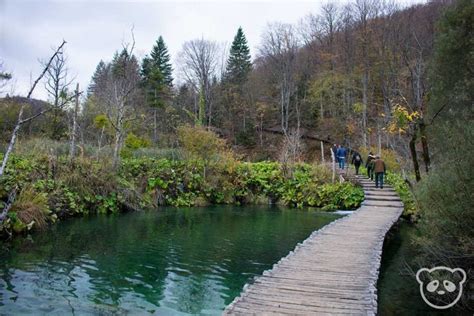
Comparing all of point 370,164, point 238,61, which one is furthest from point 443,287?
point 238,61

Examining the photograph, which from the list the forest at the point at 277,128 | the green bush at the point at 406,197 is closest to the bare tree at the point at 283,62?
the forest at the point at 277,128

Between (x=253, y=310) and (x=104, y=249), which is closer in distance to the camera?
(x=253, y=310)

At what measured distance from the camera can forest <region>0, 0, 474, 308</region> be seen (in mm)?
8961

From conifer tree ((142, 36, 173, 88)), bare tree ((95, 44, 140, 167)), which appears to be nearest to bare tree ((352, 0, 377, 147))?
bare tree ((95, 44, 140, 167))

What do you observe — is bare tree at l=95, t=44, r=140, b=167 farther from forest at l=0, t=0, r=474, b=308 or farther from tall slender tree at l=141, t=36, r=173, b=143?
tall slender tree at l=141, t=36, r=173, b=143

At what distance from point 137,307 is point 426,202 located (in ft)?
16.4

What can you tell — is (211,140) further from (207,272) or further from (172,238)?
(207,272)

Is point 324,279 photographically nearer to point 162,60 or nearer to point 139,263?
point 139,263

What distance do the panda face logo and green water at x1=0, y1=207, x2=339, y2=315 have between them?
10.0ft

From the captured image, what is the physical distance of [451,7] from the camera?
15688 millimetres

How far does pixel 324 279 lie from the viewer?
6094 millimetres

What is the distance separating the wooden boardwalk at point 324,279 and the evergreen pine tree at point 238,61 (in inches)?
1400

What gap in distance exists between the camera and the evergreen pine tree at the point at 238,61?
44.4 m

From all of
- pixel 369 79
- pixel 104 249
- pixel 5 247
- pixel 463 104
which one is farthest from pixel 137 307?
pixel 369 79
